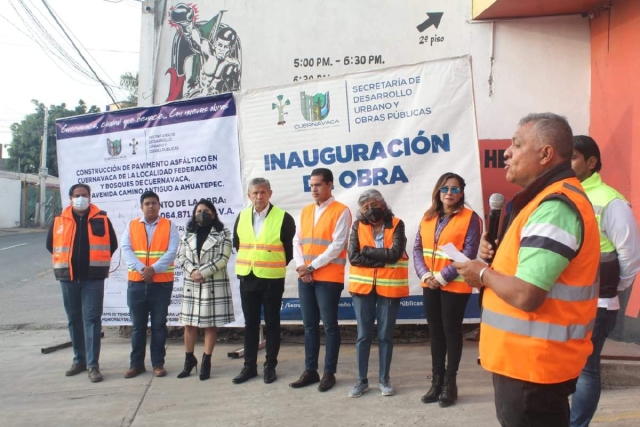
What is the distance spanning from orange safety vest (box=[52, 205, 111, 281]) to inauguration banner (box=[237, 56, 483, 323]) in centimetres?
169

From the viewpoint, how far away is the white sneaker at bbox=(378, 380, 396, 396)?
4.83m

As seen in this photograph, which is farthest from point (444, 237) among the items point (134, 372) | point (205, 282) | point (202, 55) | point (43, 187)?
point (43, 187)

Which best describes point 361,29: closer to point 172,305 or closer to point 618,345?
point 172,305

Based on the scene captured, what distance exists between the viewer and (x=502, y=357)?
7.26 ft

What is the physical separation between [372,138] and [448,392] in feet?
9.12

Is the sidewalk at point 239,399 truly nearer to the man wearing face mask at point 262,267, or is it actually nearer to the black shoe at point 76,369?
the black shoe at point 76,369

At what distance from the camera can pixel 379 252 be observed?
15.9 feet

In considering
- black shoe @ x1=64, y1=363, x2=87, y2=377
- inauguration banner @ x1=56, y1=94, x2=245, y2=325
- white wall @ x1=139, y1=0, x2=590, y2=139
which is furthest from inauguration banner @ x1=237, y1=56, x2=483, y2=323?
black shoe @ x1=64, y1=363, x2=87, y2=377

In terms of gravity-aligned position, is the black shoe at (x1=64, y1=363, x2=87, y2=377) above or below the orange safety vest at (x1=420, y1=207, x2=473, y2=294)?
below

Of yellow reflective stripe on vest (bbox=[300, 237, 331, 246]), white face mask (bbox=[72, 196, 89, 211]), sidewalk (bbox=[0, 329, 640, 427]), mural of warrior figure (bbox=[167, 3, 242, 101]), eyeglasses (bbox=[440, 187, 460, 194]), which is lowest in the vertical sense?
sidewalk (bbox=[0, 329, 640, 427])

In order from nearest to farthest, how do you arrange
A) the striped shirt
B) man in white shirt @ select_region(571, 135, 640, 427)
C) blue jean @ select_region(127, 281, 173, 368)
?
1. the striped shirt
2. man in white shirt @ select_region(571, 135, 640, 427)
3. blue jean @ select_region(127, 281, 173, 368)

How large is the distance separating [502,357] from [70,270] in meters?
4.70

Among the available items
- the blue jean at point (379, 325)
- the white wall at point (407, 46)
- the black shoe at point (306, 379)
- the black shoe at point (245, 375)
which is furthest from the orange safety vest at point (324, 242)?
the white wall at point (407, 46)

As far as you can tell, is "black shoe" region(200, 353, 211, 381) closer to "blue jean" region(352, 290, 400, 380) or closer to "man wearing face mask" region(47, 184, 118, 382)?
"man wearing face mask" region(47, 184, 118, 382)
